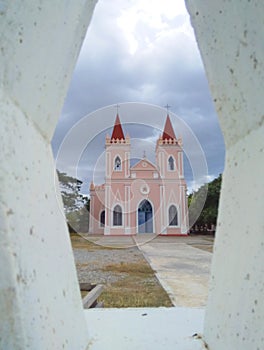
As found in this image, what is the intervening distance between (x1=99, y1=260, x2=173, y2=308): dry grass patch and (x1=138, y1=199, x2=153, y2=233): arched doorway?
278 inches

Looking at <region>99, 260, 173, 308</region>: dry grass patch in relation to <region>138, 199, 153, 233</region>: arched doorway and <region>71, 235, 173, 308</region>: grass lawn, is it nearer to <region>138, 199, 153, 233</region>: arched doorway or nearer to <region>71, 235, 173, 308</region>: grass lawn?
<region>71, 235, 173, 308</region>: grass lawn

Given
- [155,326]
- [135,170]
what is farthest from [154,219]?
[155,326]

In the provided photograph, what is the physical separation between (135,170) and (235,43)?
1090 cm

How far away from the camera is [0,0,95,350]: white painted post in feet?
1.22

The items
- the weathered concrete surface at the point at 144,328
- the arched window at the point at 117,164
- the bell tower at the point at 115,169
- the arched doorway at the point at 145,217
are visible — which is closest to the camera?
the weathered concrete surface at the point at 144,328

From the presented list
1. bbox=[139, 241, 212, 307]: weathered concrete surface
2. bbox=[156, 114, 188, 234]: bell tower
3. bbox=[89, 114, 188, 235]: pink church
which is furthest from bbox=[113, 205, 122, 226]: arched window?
bbox=[139, 241, 212, 307]: weathered concrete surface

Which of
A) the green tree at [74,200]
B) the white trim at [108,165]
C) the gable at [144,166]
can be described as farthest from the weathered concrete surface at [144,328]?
the gable at [144,166]

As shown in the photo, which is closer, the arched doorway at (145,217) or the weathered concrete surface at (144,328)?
the weathered concrete surface at (144,328)

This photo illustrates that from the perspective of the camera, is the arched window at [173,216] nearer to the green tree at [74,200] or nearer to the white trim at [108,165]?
the white trim at [108,165]

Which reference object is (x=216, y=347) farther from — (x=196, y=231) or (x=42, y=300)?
(x=196, y=231)

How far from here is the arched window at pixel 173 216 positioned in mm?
9945

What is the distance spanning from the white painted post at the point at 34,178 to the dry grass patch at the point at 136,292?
1642 mm

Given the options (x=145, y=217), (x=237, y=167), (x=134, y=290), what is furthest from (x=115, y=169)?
(x=237, y=167)

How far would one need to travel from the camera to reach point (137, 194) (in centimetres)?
1125
